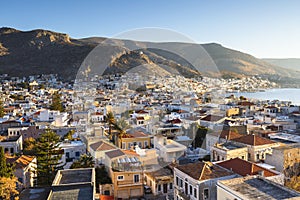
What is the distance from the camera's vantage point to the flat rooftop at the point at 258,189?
6094mm

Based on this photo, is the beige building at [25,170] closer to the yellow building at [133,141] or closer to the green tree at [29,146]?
the green tree at [29,146]

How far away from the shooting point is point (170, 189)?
399 inches

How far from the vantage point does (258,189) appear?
6.49 meters

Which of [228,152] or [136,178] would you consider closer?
[136,178]

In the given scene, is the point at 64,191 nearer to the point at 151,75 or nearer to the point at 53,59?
the point at 151,75

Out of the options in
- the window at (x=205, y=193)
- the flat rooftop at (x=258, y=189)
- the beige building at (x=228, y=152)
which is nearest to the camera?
the flat rooftop at (x=258, y=189)

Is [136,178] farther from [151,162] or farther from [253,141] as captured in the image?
[253,141]

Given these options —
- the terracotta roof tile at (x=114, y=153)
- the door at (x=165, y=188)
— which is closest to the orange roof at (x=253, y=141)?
the door at (x=165, y=188)

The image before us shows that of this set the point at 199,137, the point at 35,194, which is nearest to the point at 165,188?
the point at 35,194

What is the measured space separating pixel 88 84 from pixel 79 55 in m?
21.6

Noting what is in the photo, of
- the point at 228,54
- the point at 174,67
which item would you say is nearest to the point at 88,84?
the point at 174,67

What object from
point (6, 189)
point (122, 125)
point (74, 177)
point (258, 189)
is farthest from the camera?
point (122, 125)

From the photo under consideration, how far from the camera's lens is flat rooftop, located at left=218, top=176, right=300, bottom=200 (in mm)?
6094

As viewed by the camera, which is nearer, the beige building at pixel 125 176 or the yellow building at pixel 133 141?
the beige building at pixel 125 176
